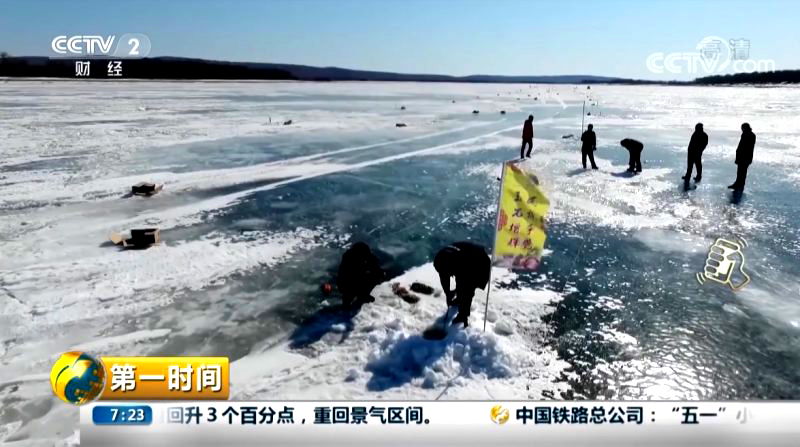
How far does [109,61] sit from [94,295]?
2864 millimetres

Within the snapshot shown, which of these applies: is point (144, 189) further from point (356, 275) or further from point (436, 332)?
point (436, 332)

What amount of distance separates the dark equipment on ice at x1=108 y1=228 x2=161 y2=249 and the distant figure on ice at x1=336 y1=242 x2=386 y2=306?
3.49m

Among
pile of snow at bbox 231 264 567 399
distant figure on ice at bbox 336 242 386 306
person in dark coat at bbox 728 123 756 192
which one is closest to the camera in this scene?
pile of snow at bbox 231 264 567 399

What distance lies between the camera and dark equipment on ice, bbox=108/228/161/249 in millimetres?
6745

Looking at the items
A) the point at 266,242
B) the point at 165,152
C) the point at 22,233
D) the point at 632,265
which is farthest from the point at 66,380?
the point at 165,152

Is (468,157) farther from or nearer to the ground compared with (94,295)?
farther from the ground

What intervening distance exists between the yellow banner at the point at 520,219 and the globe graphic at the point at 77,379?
3.36 meters

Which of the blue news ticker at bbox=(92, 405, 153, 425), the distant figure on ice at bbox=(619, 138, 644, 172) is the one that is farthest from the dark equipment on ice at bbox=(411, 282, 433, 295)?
the distant figure on ice at bbox=(619, 138, 644, 172)

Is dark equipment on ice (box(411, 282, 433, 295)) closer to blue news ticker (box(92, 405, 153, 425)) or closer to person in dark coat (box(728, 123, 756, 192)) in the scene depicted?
blue news ticker (box(92, 405, 153, 425))

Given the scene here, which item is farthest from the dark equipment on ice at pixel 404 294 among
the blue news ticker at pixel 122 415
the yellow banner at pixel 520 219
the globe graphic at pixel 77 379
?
the globe graphic at pixel 77 379

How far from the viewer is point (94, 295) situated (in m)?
5.33

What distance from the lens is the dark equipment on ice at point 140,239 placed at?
6745 mm

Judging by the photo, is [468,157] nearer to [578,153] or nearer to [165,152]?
[578,153]

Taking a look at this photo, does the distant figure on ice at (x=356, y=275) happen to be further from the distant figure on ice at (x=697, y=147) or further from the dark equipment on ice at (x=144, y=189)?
the distant figure on ice at (x=697, y=147)
